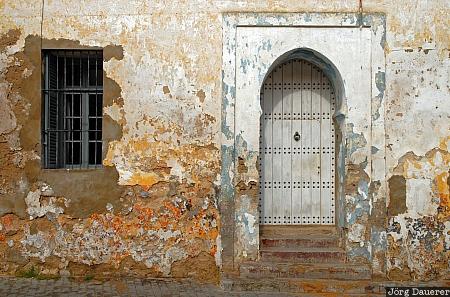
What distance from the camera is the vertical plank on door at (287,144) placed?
8.21 metres

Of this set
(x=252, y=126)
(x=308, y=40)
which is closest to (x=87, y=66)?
(x=252, y=126)

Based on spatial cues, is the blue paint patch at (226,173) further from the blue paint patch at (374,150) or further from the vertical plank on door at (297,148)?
the blue paint patch at (374,150)

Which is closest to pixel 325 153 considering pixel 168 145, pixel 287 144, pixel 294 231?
pixel 287 144

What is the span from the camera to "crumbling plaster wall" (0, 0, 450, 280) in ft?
24.7

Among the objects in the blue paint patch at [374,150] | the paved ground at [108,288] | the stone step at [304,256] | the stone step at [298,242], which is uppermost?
the blue paint patch at [374,150]

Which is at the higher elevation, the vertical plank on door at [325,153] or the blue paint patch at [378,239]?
the vertical plank on door at [325,153]

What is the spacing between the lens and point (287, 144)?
324 inches

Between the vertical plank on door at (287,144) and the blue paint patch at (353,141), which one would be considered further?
the vertical plank on door at (287,144)

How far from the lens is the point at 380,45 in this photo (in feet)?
24.9

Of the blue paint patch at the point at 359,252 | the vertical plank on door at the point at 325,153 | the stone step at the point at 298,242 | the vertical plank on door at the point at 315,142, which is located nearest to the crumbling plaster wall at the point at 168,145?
the blue paint patch at the point at 359,252

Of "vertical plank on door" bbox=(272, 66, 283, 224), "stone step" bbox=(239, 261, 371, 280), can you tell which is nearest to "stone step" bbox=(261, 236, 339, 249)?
"stone step" bbox=(239, 261, 371, 280)

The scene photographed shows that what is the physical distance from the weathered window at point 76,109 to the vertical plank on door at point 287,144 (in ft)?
8.57

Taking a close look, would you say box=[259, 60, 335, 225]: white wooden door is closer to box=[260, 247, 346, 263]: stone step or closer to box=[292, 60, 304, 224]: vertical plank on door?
box=[292, 60, 304, 224]: vertical plank on door

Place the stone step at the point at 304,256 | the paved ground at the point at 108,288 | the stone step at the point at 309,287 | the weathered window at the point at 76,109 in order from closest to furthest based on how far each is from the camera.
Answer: the paved ground at the point at 108,288 → the stone step at the point at 309,287 → the stone step at the point at 304,256 → the weathered window at the point at 76,109
